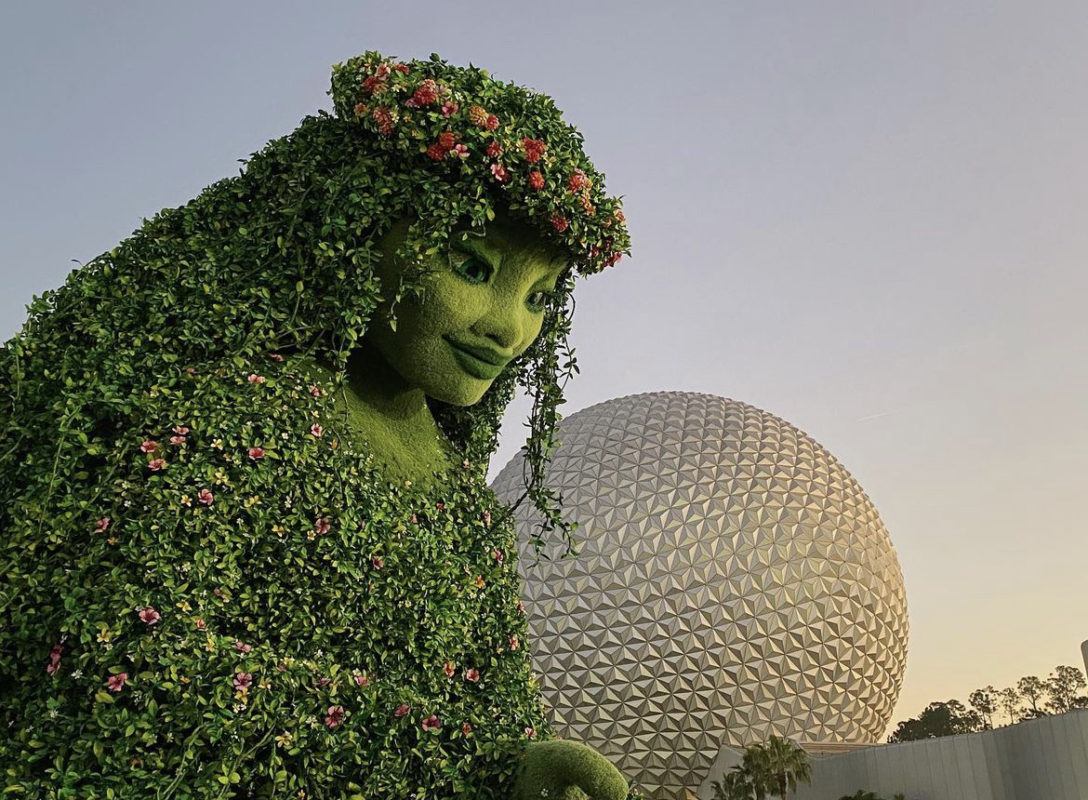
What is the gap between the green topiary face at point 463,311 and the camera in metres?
3.27

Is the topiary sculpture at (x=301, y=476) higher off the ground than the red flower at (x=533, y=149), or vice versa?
the red flower at (x=533, y=149)

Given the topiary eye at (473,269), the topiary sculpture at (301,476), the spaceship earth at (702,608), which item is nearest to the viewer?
the topiary sculpture at (301,476)

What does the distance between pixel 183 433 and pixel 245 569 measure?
0.43m

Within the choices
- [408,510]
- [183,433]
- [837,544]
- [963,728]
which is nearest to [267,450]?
[183,433]

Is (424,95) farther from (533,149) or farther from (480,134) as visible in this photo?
(533,149)

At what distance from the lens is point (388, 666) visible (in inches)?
118

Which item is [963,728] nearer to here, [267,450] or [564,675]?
[564,675]

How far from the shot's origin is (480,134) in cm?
321

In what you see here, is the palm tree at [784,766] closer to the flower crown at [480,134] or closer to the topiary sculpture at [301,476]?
the topiary sculpture at [301,476]

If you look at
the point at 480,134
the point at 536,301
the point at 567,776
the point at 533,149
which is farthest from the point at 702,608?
the point at 480,134

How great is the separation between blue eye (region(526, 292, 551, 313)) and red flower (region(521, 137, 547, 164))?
1.75 feet

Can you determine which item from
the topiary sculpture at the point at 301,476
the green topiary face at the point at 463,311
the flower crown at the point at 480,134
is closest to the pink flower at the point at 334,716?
the topiary sculpture at the point at 301,476

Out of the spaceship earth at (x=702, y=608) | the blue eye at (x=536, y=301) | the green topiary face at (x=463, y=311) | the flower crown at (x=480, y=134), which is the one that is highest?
the spaceship earth at (x=702, y=608)

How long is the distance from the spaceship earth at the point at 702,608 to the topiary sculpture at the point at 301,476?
14339 millimetres
